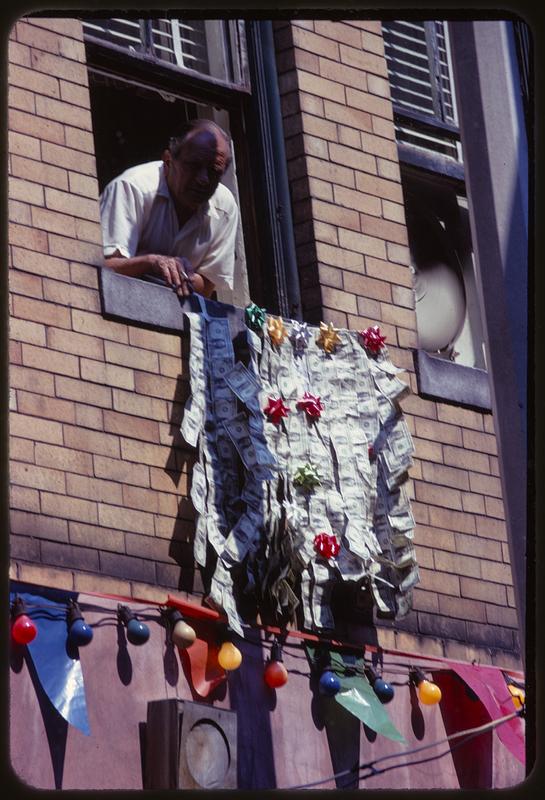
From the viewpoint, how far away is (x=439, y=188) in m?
10.9

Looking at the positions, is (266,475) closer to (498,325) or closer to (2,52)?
(498,325)

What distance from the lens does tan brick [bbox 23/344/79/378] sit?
8359 mm

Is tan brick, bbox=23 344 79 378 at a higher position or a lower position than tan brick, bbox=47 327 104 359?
lower

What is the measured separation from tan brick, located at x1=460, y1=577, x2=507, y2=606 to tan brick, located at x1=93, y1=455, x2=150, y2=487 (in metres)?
1.80

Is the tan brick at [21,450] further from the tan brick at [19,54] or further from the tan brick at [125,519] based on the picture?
the tan brick at [19,54]

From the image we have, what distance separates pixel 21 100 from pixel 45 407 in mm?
1378

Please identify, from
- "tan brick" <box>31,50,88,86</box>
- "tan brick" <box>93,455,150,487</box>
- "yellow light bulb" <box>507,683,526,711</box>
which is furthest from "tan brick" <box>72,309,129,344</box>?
"yellow light bulb" <box>507,683,526,711</box>

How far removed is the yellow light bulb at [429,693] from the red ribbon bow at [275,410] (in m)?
1.29

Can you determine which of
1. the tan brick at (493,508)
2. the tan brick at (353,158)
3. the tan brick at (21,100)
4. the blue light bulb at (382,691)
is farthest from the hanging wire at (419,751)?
the tan brick at (21,100)

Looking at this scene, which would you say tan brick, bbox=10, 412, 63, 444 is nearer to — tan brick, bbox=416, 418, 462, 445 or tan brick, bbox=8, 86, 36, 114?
tan brick, bbox=8, 86, 36, 114

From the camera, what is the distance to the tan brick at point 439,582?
30.9ft

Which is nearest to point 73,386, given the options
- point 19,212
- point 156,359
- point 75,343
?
point 75,343

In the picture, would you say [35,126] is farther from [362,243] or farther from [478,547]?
[478,547]

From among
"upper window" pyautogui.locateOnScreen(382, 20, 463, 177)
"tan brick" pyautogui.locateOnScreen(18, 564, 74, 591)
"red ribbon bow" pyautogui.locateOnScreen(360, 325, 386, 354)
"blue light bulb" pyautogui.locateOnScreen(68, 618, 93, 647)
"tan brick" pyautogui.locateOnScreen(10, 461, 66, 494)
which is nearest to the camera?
"blue light bulb" pyautogui.locateOnScreen(68, 618, 93, 647)
